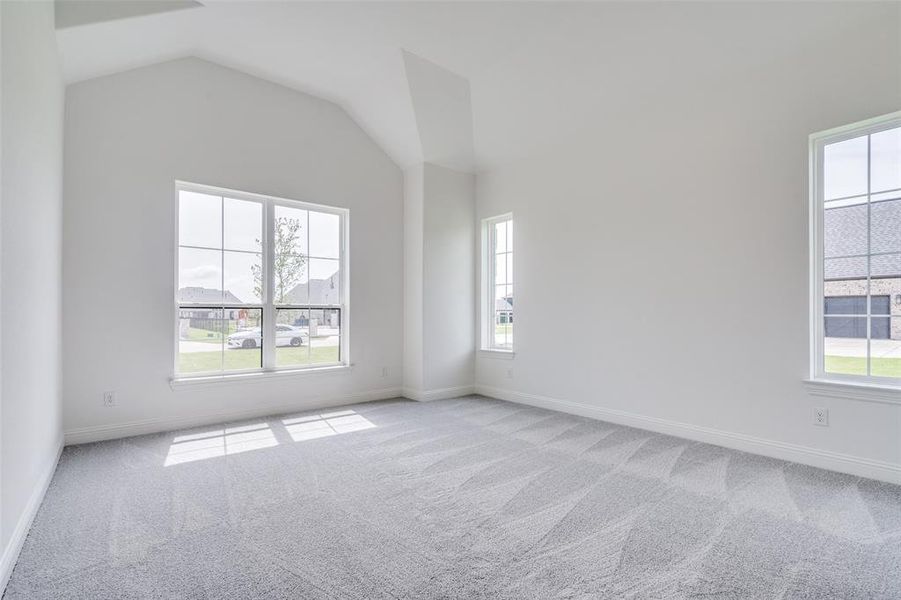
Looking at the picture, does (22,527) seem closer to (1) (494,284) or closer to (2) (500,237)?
(1) (494,284)

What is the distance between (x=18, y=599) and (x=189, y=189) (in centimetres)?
335

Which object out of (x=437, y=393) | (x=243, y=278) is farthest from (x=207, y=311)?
(x=437, y=393)

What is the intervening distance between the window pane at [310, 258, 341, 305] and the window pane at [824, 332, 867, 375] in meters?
4.40

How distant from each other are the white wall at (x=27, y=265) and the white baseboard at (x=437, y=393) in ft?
10.3

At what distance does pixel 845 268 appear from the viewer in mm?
2928

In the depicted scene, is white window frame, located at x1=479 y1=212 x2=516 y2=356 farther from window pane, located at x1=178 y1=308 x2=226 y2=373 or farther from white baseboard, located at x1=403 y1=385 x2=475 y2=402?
window pane, located at x1=178 y1=308 x2=226 y2=373

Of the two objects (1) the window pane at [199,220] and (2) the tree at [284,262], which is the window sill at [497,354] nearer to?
(2) the tree at [284,262]

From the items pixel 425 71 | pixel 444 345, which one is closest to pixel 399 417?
pixel 444 345

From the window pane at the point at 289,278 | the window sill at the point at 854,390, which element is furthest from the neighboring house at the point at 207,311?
the window sill at the point at 854,390

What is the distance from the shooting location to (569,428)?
393 centimetres

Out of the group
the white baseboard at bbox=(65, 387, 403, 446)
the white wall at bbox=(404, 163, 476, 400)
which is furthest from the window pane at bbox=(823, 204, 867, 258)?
the white baseboard at bbox=(65, 387, 403, 446)

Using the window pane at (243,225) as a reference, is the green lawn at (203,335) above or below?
below

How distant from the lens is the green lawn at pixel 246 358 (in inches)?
159

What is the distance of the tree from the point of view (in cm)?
449
